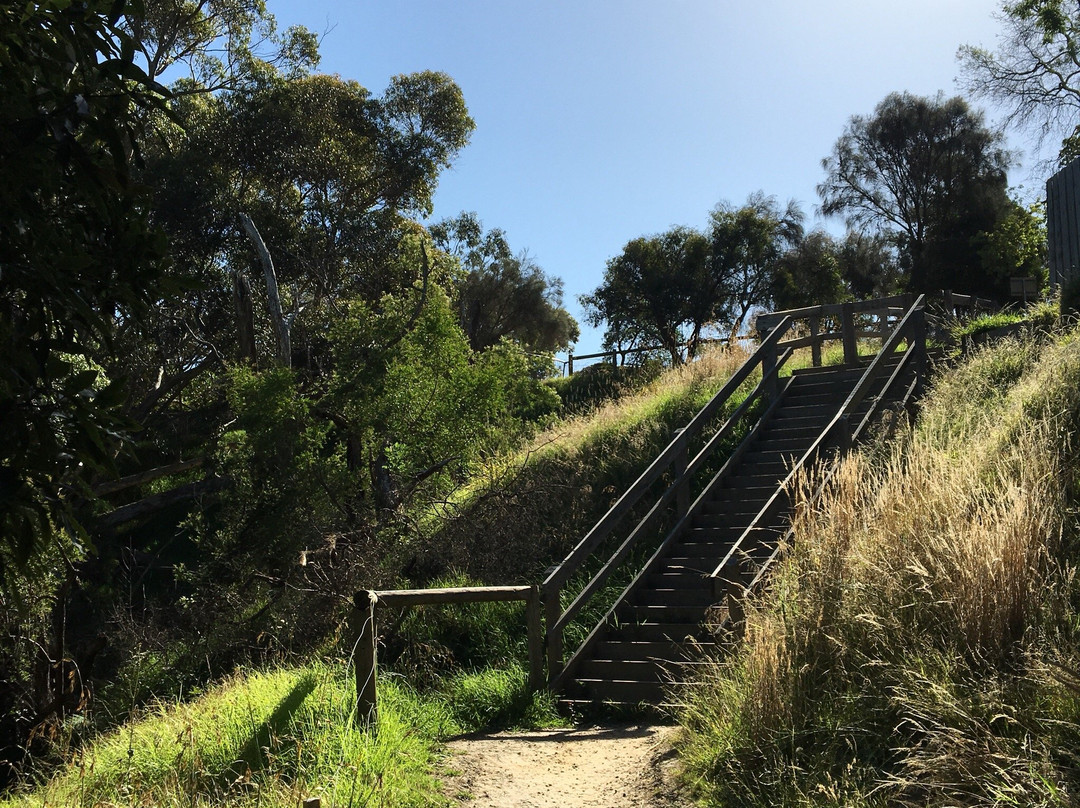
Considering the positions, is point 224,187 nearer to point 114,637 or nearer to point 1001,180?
point 114,637

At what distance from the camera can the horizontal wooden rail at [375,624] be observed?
632 centimetres

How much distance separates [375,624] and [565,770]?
1902 millimetres

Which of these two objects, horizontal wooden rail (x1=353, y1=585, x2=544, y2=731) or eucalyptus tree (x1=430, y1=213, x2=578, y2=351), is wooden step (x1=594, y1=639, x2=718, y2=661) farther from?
eucalyptus tree (x1=430, y1=213, x2=578, y2=351)

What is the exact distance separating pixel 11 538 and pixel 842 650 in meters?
4.19

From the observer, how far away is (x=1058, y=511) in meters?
5.66

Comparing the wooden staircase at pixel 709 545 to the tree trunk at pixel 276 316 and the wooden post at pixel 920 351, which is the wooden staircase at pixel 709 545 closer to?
the wooden post at pixel 920 351

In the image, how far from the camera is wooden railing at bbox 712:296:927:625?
7719 millimetres

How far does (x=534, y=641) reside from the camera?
876cm

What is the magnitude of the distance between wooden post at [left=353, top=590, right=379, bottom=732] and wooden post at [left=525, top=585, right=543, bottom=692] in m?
2.31

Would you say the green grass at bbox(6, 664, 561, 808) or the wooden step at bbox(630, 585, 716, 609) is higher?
the green grass at bbox(6, 664, 561, 808)

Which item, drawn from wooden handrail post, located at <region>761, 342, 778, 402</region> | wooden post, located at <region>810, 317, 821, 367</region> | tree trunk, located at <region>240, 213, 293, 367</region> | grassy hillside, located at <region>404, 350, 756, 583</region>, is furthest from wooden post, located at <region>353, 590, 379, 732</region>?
wooden post, located at <region>810, 317, 821, 367</region>

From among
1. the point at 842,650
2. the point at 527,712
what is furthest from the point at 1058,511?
the point at 527,712

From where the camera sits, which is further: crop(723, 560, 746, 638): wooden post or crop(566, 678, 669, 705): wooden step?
crop(566, 678, 669, 705): wooden step

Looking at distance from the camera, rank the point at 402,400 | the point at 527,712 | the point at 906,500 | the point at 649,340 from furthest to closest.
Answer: the point at 649,340
the point at 402,400
the point at 527,712
the point at 906,500
